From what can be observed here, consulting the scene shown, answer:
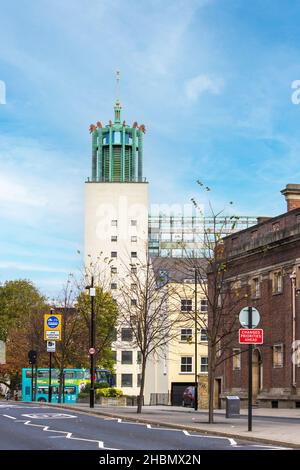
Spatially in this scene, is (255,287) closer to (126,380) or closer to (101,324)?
(101,324)

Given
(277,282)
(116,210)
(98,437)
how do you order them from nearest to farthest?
(98,437) → (277,282) → (116,210)

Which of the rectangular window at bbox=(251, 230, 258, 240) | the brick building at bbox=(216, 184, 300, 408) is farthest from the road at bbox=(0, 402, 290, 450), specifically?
the rectangular window at bbox=(251, 230, 258, 240)

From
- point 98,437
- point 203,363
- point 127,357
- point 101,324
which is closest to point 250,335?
point 98,437

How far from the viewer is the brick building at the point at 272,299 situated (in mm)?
57469

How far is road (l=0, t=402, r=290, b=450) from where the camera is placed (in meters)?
23.2

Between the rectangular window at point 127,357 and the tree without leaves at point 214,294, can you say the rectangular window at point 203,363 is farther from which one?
the tree without leaves at point 214,294

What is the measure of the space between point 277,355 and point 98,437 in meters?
34.8

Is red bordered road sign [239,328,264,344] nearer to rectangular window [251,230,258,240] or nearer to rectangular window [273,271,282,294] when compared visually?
rectangular window [273,271,282,294]

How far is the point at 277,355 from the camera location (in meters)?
60.1

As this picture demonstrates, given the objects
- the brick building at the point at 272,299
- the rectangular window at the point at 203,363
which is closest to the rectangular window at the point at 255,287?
the brick building at the point at 272,299

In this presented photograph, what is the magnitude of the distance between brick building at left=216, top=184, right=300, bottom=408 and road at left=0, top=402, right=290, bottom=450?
73.7 ft

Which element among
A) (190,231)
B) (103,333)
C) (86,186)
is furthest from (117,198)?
(103,333)

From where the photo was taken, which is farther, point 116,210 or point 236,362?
point 116,210
